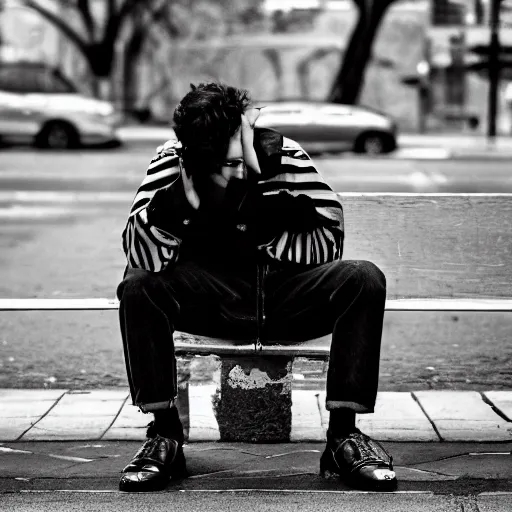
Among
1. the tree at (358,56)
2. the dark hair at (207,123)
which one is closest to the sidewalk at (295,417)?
the dark hair at (207,123)

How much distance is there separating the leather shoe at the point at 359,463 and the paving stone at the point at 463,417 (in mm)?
627

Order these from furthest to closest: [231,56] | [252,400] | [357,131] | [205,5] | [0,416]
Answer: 1. [205,5]
2. [231,56]
3. [357,131]
4. [0,416]
5. [252,400]

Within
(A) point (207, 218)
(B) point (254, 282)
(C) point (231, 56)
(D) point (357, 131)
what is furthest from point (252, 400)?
(C) point (231, 56)

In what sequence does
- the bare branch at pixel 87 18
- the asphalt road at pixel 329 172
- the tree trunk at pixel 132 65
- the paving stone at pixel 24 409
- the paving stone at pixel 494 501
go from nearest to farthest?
the paving stone at pixel 494 501 < the paving stone at pixel 24 409 < the asphalt road at pixel 329 172 < the bare branch at pixel 87 18 < the tree trunk at pixel 132 65

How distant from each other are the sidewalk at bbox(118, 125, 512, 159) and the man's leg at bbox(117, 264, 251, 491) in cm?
1691

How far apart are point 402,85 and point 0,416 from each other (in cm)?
2908

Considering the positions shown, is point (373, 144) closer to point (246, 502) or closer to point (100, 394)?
point (100, 394)

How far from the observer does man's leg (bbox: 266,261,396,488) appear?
12.0ft

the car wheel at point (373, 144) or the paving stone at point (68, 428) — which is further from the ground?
the paving stone at point (68, 428)

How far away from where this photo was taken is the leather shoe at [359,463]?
3.59 meters

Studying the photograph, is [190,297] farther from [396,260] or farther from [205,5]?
[205,5]

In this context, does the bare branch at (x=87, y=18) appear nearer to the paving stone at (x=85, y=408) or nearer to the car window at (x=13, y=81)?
the car window at (x=13, y=81)

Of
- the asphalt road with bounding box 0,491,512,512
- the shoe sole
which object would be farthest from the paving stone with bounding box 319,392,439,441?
the asphalt road with bounding box 0,491,512,512

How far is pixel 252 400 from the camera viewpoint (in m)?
4.14
